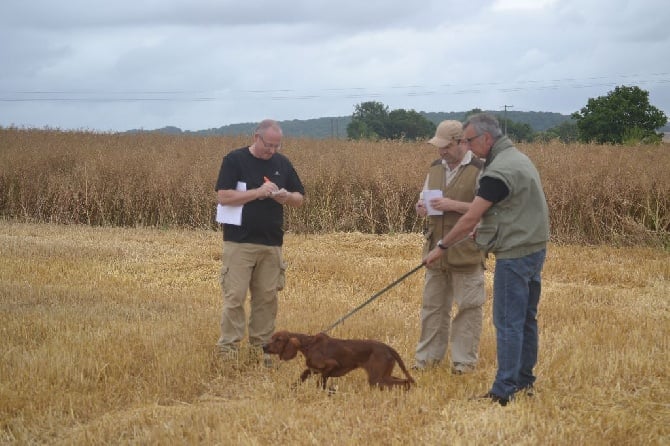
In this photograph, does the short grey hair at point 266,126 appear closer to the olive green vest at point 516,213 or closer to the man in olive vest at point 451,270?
the man in olive vest at point 451,270

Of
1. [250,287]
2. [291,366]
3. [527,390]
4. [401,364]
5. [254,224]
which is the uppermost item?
[254,224]

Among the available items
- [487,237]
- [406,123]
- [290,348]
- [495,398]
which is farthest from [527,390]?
[406,123]

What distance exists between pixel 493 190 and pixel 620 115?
156 feet

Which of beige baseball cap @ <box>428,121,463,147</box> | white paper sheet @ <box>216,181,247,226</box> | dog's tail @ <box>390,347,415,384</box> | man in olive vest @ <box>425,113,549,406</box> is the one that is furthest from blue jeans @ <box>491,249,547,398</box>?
white paper sheet @ <box>216,181,247,226</box>

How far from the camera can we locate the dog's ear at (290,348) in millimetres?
5738

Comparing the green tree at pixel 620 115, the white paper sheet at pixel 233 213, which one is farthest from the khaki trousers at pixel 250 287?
the green tree at pixel 620 115

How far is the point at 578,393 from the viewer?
19.2 feet

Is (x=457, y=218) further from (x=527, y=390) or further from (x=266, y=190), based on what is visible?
(x=266, y=190)

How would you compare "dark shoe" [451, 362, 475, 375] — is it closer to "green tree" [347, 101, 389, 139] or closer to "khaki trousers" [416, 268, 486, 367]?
"khaki trousers" [416, 268, 486, 367]

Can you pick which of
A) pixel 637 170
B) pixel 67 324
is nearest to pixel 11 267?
pixel 67 324

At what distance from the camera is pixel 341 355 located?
227 inches

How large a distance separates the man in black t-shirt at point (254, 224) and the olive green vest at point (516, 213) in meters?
2.01

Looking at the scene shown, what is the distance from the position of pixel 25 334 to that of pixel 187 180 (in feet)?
33.8

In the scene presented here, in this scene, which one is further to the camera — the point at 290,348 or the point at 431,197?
the point at 431,197
